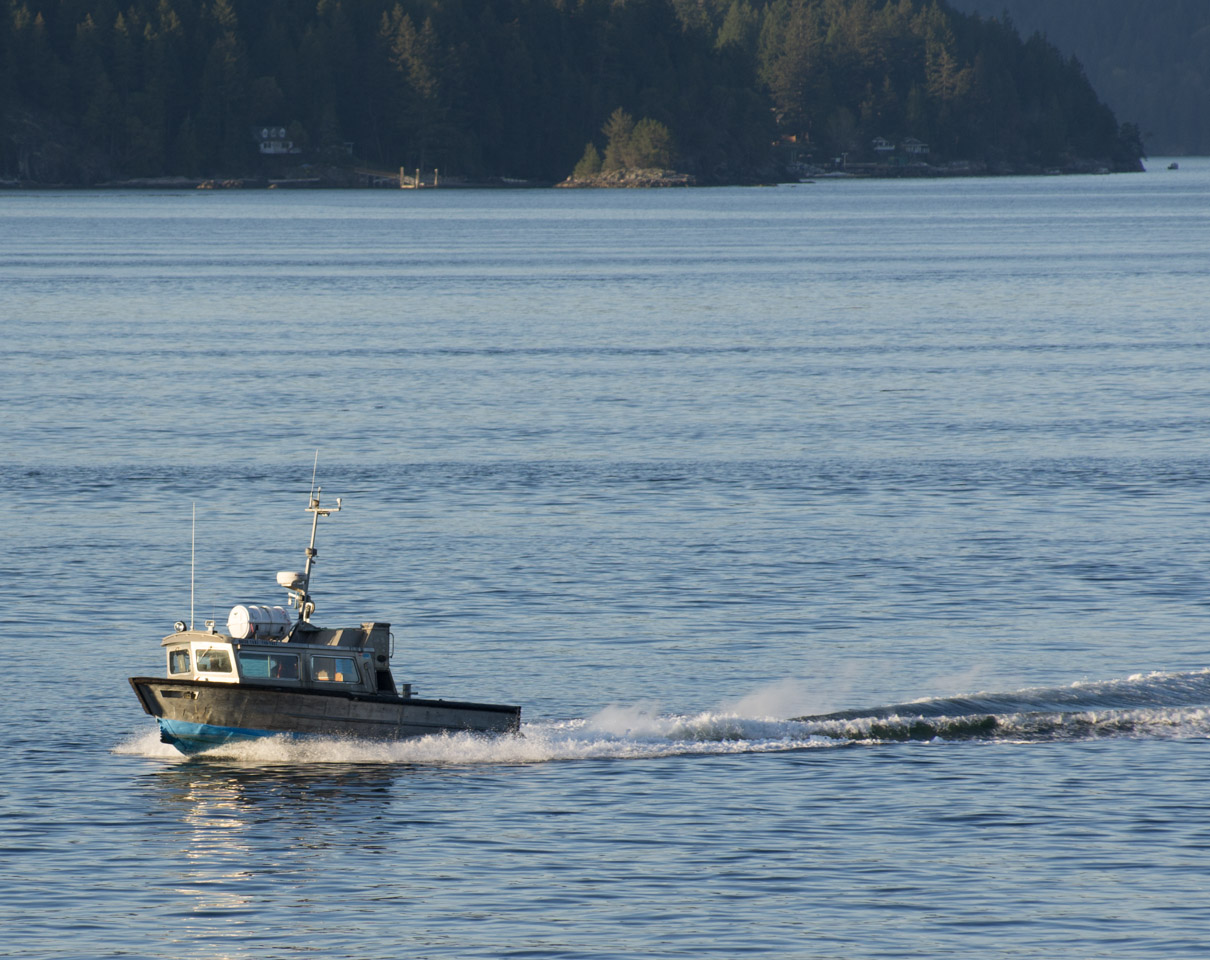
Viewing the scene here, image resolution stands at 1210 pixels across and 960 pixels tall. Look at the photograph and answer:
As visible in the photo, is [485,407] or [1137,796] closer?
[1137,796]

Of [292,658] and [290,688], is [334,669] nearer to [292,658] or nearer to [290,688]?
[292,658]

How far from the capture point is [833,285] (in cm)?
17400

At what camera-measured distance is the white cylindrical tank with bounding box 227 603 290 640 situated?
40188mm

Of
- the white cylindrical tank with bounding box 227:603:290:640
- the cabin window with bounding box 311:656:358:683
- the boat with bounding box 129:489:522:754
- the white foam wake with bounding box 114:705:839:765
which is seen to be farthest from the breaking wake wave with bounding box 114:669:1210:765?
the white cylindrical tank with bounding box 227:603:290:640

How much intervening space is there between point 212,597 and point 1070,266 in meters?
154

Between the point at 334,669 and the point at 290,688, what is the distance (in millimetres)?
1007

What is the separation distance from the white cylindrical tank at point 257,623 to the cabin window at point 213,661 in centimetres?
49

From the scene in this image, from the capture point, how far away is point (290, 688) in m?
40.4

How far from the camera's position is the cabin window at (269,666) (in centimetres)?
4050

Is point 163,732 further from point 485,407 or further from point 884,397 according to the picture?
point 884,397

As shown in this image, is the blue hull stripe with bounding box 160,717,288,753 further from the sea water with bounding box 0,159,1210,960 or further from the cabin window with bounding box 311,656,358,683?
the cabin window with bounding box 311,656,358,683

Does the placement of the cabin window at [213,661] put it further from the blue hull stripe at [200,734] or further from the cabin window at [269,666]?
the blue hull stripe at [200,734]

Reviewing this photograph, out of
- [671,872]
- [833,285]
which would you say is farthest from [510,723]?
[833,285]

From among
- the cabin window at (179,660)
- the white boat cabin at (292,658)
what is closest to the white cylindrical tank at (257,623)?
the white boat cabin at (292,658)
